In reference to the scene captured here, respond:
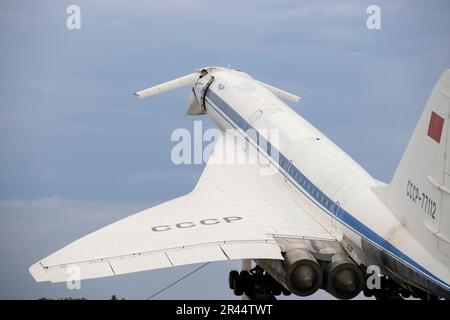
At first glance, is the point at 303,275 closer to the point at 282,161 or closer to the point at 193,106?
the point at 282,161

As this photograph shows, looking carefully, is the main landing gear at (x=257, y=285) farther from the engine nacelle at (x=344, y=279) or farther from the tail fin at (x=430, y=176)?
the tail fin at (x=430, y=176)

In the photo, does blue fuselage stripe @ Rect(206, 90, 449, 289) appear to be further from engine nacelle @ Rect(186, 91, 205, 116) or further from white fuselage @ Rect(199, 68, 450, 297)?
engine nacelle @ Rect(186, 91, 205, 116)

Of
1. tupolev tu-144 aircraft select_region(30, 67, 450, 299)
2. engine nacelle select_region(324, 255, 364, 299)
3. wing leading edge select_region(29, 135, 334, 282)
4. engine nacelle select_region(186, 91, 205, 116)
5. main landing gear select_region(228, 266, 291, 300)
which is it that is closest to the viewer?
tupolev tu-144 aircraft select_region(30, 67, 450, 299)

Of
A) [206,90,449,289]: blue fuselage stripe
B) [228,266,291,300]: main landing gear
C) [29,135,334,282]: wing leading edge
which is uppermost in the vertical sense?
[206,90,449,289]: blue fuselage stripe

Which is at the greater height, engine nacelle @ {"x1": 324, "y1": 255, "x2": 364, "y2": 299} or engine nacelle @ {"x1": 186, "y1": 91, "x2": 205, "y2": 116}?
engine nacelle @ {"x1": 186, "y1": 91, "x2": 205, "y2": 116}

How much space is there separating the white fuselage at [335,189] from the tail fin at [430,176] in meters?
0.48

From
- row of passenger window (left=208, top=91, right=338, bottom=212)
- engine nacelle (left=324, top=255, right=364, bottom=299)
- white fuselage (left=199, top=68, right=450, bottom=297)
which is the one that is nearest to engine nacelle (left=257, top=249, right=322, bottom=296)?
engine nacelle (left=324, top=255, right=364, bottom=299)

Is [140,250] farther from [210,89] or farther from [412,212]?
[210,89]

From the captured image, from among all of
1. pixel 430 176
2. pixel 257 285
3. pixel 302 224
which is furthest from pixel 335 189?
pixel 430 176

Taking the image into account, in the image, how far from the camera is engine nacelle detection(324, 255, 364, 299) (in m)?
29.2

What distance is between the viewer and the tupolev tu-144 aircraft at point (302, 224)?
25.8 m

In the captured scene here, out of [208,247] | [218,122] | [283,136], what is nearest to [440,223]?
[208,247]

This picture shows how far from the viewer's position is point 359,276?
95.9ft

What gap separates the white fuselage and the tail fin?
48 centimetres
